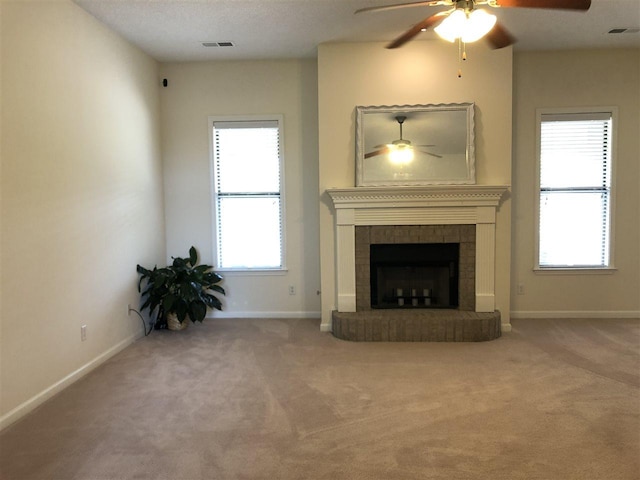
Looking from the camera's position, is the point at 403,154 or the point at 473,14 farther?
the point at 403,154

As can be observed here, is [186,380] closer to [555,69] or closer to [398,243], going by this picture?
[398,243]

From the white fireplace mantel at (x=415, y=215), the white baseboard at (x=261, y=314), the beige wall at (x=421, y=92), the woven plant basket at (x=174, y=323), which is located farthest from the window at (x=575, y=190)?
the woven plant basket at (x=174, y=323)

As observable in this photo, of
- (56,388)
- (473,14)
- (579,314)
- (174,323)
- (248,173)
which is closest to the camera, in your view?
(473,14)

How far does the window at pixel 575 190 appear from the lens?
5.03 metres

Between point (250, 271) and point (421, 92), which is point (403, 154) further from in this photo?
point (250, 271)

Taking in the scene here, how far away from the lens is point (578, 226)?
16.7 feet

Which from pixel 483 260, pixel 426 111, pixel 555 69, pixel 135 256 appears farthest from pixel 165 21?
pixel 555 69

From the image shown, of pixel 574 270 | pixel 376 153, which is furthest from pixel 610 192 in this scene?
pixel 376 153

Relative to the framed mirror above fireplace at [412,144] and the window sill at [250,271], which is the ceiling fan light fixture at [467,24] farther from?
the window sill at [250,271]

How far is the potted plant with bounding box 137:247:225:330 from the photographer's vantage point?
4.55 m

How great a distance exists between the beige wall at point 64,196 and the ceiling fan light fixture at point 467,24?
2624 millimetres

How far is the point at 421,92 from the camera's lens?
462 cm

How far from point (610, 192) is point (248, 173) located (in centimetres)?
403

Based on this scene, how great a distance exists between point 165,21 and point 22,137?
→ 69.3 inches
